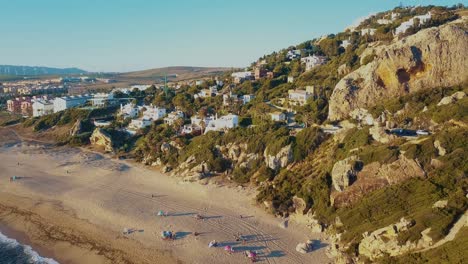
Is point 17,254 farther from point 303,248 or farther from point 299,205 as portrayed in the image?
point 299,205

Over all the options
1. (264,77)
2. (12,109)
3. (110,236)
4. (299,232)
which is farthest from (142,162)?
A: (12,109)

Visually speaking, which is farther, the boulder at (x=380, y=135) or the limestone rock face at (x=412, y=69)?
the limestone rock face at (x=412, y=69)

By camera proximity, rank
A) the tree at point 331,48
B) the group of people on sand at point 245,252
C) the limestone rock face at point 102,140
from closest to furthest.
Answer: the group of people on sand at point 245,252 < the limestone rock face at point 102,140 < the tree at point 331,48

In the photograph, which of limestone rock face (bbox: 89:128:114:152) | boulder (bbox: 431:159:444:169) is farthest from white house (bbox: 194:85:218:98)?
boulder (bbox: 431:159:444:169)

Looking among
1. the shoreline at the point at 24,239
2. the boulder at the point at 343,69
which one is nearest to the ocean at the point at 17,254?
the shoreline at the point at 24,239

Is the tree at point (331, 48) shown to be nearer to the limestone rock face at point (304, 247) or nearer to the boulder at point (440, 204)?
the boulder at point (440, 204)

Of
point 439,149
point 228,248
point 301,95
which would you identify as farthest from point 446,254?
point 301,95

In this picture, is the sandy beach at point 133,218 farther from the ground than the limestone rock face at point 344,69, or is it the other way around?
the limestone rock face at point 344,69
